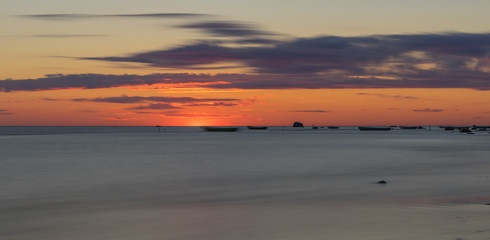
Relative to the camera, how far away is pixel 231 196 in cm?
2203

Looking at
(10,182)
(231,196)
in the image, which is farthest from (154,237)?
(10,182)

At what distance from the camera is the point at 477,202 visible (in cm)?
1830

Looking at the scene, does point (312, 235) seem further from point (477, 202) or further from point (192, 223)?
point (477, 202)

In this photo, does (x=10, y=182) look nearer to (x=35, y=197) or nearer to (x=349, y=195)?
(x=35, y=197)

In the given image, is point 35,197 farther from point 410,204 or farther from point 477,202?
point 477,202

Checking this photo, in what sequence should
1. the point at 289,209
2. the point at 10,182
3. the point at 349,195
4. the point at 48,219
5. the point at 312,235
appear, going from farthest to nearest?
1. the point at 10,182
2. the point at 349,195
3. the point at 289,209
4. the point at 48,219
5. the point at 312,235

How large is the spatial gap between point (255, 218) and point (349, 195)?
6769mm

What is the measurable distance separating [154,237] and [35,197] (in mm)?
10940

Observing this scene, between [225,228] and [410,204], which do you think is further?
[410,204]

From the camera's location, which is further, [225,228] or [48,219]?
[48,219]

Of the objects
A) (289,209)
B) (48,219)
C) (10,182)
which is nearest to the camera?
(48,219)

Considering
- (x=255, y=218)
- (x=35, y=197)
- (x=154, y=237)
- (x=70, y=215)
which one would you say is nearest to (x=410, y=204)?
(x=255, y=218)

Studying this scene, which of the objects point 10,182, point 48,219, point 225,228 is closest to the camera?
point 225,228

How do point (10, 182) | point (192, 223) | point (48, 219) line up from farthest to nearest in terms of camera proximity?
point (10, 182)
point (48, 219)
point (192, 223)
